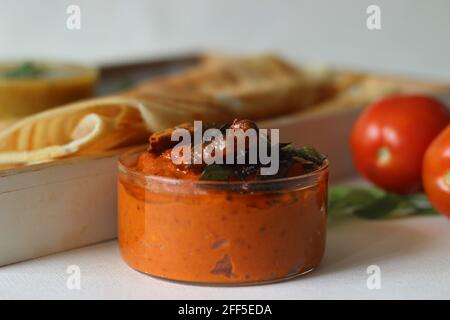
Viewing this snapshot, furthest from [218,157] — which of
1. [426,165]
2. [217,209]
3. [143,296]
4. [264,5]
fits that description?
[264,5]

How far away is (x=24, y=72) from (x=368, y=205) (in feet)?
2.29

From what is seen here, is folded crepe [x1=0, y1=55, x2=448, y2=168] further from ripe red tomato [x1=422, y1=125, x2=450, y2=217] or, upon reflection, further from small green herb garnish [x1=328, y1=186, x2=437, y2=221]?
Result: ripe red tomato [x1=422, y1=125, x2=450, y2=217]

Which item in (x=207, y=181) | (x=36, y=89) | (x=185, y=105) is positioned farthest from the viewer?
(x=36, y=89)

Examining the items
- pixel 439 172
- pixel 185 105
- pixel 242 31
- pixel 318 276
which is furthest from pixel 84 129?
pixel 242 31

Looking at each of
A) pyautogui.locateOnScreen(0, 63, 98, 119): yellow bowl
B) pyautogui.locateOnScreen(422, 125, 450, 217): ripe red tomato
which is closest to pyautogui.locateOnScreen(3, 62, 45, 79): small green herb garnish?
pyautogui.locateOnScreen(0, 63, 98, 119): yellow bowl

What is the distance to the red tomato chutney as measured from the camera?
45.7 inches

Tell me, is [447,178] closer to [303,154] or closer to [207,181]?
[303,154]

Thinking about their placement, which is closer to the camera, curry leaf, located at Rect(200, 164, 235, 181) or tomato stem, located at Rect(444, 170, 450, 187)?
curry leaf, located at Rect(200, 164, 235, 181)

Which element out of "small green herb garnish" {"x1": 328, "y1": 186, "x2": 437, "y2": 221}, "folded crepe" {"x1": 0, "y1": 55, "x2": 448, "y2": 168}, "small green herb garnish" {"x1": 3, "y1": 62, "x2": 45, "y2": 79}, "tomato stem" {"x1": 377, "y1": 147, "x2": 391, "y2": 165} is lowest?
"small green herb garnish" {"x1": 328, "y1": 186, "x2": 437, "y2": 221}

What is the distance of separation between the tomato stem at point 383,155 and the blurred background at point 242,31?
97cm

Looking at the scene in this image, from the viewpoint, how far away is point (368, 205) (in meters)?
1.52

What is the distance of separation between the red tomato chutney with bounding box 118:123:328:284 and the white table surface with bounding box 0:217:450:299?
0.02 metres

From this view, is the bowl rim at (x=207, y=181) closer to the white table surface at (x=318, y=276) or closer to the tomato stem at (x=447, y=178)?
the white table surface at (x=318, y=276)

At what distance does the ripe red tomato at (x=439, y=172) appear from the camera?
1405mm
